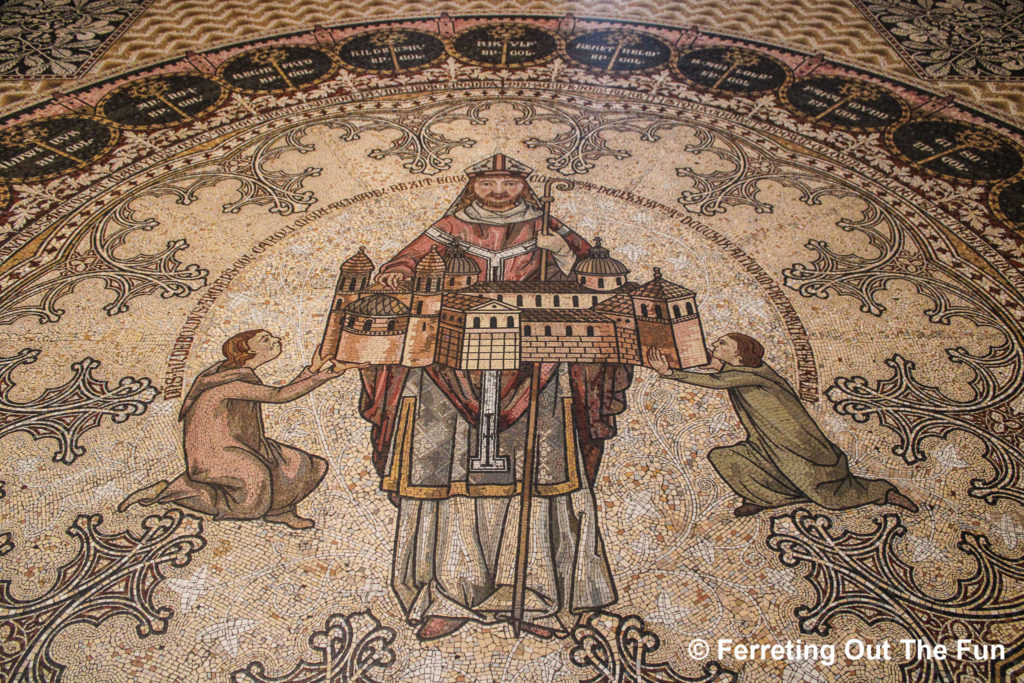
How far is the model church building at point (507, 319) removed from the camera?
4199 mm

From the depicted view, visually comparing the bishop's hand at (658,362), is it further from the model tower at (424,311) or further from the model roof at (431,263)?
the model roof at (431,263)

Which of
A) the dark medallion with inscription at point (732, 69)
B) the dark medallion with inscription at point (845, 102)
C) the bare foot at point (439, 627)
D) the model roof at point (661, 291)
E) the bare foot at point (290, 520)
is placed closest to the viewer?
the bare foot at point (439, 627)

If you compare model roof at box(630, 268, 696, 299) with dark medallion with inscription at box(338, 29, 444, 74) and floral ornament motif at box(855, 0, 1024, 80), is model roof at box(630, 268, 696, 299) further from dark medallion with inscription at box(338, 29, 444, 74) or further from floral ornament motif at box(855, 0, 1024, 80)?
floral ornament motif at box(855, 0, 1024, 80)

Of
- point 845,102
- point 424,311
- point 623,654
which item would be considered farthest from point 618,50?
point 623,654

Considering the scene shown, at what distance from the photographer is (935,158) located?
18.5 ft

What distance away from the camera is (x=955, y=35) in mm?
7102

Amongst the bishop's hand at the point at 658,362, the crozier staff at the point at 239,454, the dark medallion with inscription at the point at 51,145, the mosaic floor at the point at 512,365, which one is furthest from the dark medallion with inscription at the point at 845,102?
the dark medallion with inscription at the point at 51,145

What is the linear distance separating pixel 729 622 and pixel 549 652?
856 mm

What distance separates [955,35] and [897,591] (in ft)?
21.2

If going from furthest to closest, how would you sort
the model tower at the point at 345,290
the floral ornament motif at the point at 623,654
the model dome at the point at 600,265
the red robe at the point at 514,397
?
the model dome at the point at 600,265 → the model tower at the point at 345,290 → the red robe at the point at 514,397 → the floral ornament motif at the point at 623,654

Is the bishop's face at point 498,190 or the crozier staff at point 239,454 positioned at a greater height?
the bishop's face at point 498,190

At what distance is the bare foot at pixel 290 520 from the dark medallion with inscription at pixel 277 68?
14.9 ft

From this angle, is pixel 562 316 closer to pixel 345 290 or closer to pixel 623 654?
pixel 345 290

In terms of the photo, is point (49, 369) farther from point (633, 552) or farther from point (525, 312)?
point (633, 552)
